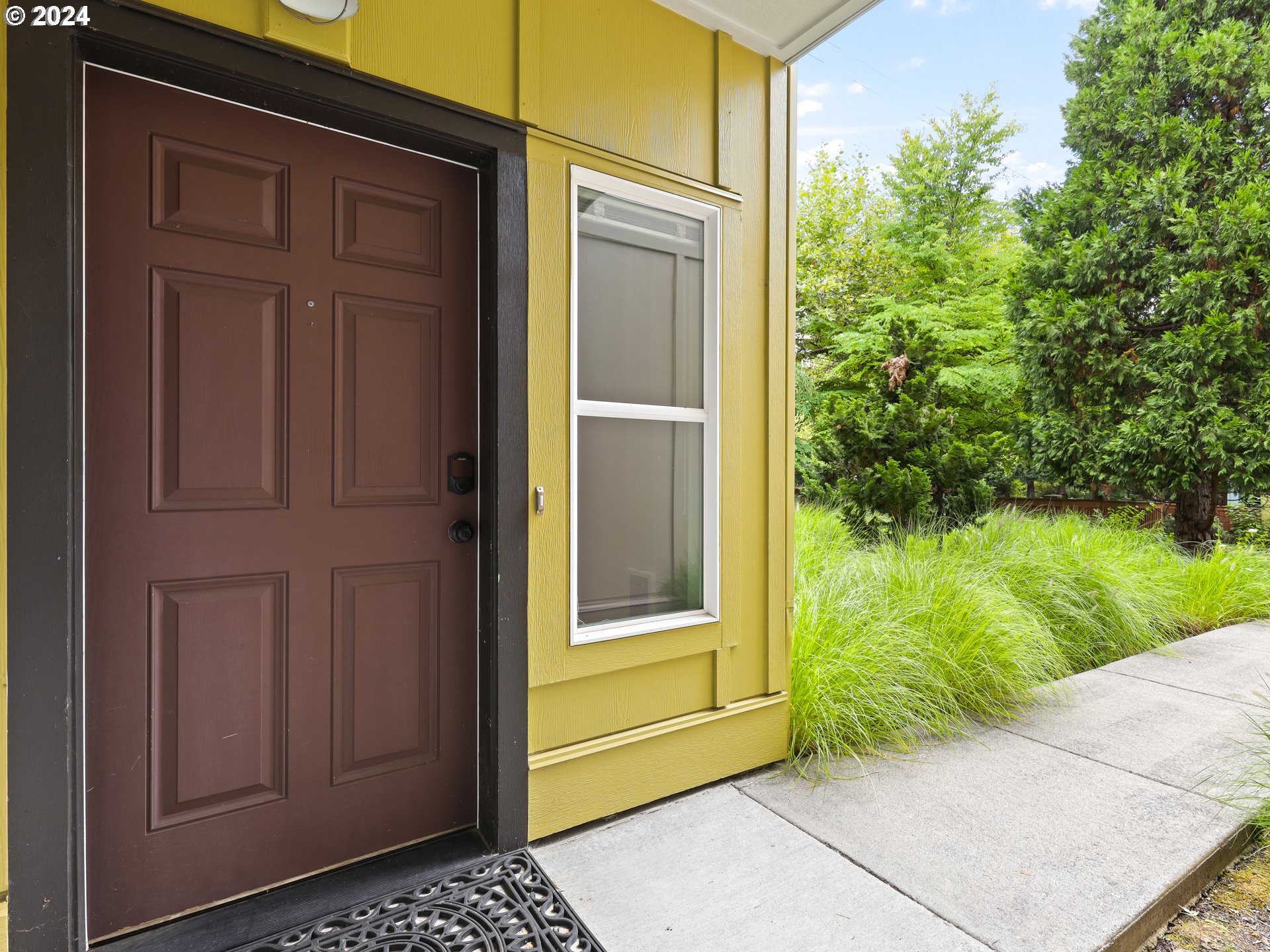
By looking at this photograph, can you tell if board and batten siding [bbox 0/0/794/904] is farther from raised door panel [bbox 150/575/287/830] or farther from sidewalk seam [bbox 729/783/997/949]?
raised door panel [bbox 150/575/287/830]

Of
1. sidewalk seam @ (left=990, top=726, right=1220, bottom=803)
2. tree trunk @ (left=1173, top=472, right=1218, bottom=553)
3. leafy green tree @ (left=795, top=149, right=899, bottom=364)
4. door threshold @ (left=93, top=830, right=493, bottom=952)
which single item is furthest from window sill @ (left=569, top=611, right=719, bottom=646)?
leafy green tree @ (left=795, top=149, right=899, bottom=364)

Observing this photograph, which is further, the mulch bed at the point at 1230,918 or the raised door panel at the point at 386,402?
the raised door panel at the point at 386,402

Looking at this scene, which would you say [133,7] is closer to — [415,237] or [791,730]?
[415,237]

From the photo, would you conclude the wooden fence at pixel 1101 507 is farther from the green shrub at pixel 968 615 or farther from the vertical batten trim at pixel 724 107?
the vertical batten trim at pixel 724 107

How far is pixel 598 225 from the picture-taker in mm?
2113

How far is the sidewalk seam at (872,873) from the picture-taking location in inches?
60.7

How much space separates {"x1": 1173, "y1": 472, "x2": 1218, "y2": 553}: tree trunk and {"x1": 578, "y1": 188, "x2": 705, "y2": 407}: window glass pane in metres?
6.49

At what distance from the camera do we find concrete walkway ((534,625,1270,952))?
1568 millimetres

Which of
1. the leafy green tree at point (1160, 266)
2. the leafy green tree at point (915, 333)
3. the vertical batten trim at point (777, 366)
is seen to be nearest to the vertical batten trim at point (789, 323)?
the vertical batten trim at point (777, 366)

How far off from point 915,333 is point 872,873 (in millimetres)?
5495

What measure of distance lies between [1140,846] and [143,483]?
2.95 metres

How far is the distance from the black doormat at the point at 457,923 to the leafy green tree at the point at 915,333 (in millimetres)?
4785

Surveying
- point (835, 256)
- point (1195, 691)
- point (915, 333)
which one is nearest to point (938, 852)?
point (1195, 691)

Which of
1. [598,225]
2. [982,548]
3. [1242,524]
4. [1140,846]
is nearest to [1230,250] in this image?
[1242,524]
